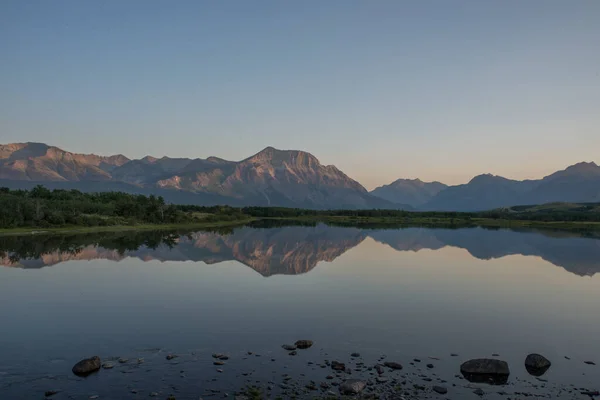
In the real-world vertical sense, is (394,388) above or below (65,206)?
below

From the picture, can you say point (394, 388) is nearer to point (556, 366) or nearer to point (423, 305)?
point (556, 366)

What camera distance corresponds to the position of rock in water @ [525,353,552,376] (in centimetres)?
2140

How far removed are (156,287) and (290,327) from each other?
19743mm

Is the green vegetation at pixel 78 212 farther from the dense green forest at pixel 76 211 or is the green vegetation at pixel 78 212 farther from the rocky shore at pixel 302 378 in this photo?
the rocky shore at pixel 302 378

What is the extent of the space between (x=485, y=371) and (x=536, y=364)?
3.24 meters

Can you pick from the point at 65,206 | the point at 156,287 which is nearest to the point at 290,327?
the point at 156,287

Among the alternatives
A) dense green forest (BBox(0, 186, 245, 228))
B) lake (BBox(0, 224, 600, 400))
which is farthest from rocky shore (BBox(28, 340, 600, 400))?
dense green forest (BBox(0, 186, 245, 228))

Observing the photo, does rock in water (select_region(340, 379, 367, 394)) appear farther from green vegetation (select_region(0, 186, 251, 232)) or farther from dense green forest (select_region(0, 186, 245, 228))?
dense green forest (select_region(0, 186, 245, 228))

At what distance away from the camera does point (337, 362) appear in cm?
2141

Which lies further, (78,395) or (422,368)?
(422,368)

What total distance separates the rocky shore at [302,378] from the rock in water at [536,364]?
0.05 meters

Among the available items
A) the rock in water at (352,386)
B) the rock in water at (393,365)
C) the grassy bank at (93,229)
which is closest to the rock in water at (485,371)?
the rock in water at (393,365)

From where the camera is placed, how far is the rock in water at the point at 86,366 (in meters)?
19.6

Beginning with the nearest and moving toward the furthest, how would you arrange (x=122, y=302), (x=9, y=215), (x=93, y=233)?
(x=122, y=302)
(x=9, y=215)
(x=93, y=233)
